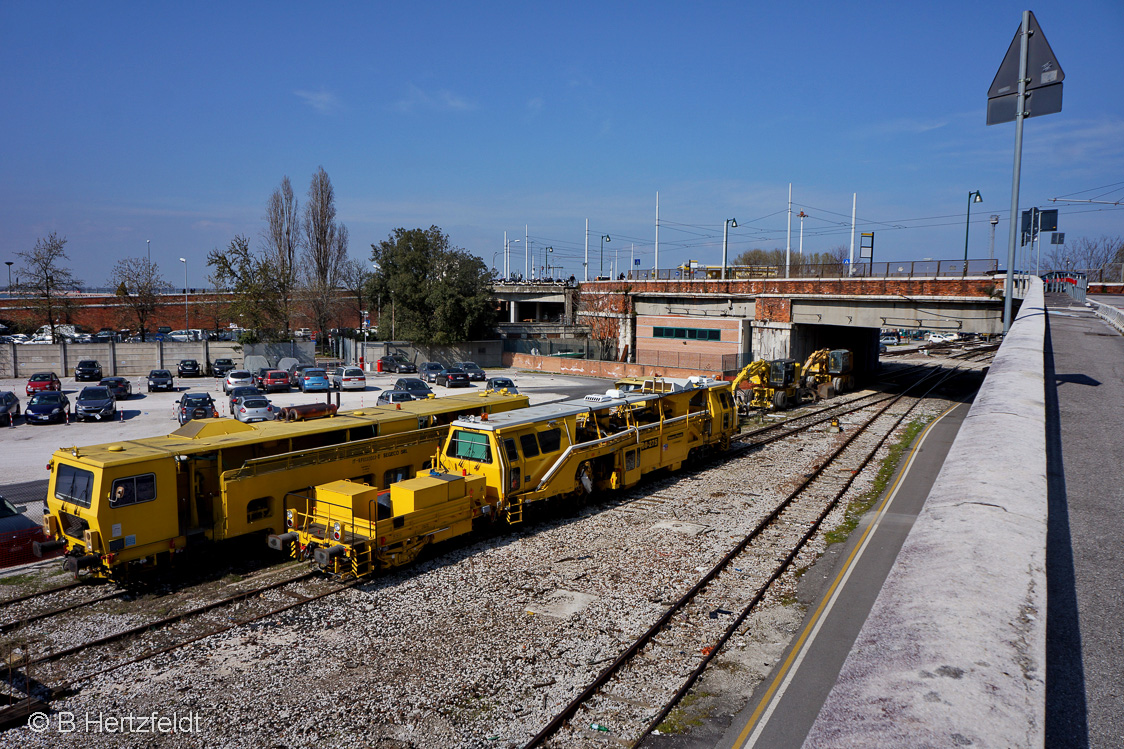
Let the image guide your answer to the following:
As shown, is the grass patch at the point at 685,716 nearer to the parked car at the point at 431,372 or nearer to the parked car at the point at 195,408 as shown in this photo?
the parked car at the point at 195,408

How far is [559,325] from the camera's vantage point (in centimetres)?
6581

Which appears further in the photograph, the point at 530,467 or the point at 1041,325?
the point at 530,467

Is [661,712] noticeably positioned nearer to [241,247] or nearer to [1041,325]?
[1041,325]

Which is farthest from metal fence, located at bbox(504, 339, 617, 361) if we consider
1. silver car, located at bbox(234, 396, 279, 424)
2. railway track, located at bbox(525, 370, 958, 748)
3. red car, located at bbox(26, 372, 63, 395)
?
railway track, located at bbox(525, 370, 958, 748)

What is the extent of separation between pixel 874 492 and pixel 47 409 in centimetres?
3219

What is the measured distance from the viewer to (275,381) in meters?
40.1

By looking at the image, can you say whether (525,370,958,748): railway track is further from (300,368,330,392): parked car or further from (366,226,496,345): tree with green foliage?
(366,226,496,345): tree with green foliage

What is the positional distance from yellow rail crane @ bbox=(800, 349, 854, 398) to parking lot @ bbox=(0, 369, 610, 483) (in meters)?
12.4

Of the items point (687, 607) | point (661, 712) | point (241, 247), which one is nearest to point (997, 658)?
point (661, 712)

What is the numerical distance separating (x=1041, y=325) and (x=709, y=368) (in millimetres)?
33600

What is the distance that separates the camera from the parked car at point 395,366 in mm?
52750

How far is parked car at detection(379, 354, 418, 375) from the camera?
52.8 m

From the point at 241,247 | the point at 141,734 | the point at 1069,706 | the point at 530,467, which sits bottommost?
the point at 141,734

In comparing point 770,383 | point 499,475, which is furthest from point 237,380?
point 499,475
